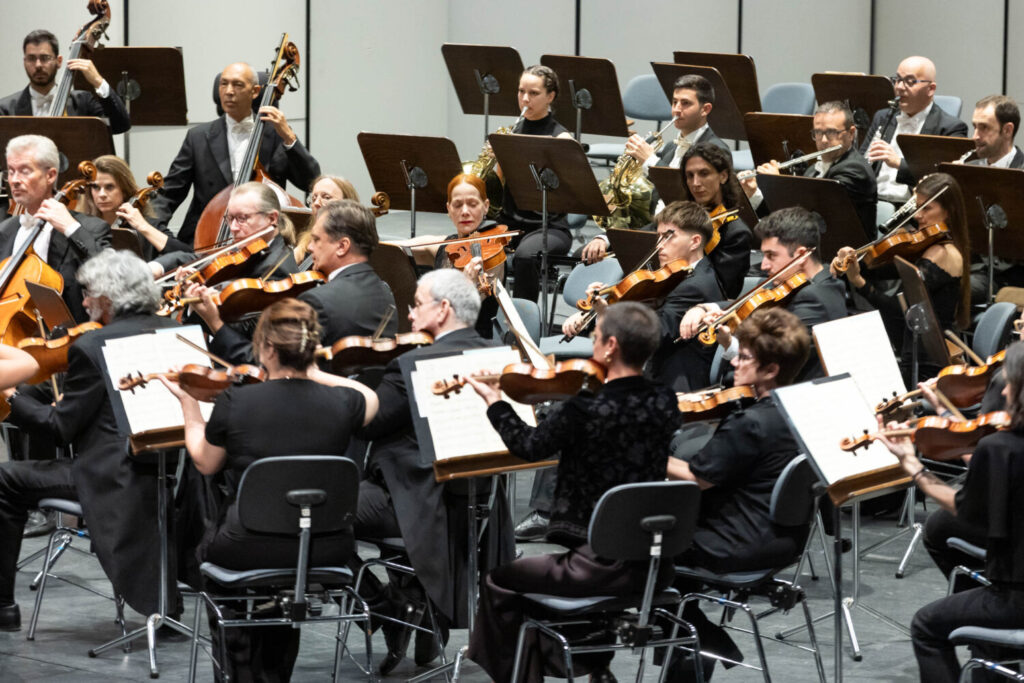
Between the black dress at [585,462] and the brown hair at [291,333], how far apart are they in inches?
19.7

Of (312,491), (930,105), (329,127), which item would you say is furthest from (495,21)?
(312,491)

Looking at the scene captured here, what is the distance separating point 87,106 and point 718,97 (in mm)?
3304

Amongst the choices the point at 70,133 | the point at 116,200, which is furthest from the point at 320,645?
the point at 70,133

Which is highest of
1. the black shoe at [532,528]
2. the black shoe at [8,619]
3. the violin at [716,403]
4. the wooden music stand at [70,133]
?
the wooden music stand at [70,133]

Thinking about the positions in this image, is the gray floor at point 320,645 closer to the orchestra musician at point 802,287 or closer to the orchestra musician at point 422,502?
the orchestra musician at point 422,502

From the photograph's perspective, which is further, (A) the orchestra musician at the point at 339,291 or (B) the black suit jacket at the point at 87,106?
(B) the black suit jacket at the point at 87,106

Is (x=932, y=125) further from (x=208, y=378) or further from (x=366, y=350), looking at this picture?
(x=208, y=378)

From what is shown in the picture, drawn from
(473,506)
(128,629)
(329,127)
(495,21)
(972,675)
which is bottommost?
(128,629)

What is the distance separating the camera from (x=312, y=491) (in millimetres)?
3695

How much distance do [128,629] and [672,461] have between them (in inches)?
76.9

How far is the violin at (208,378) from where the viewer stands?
3824mm

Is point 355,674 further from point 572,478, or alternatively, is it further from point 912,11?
point 912,11

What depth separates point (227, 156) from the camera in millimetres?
7102

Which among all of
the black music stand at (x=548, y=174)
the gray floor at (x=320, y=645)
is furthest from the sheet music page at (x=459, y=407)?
the black music stand at (x=548, y=174)
